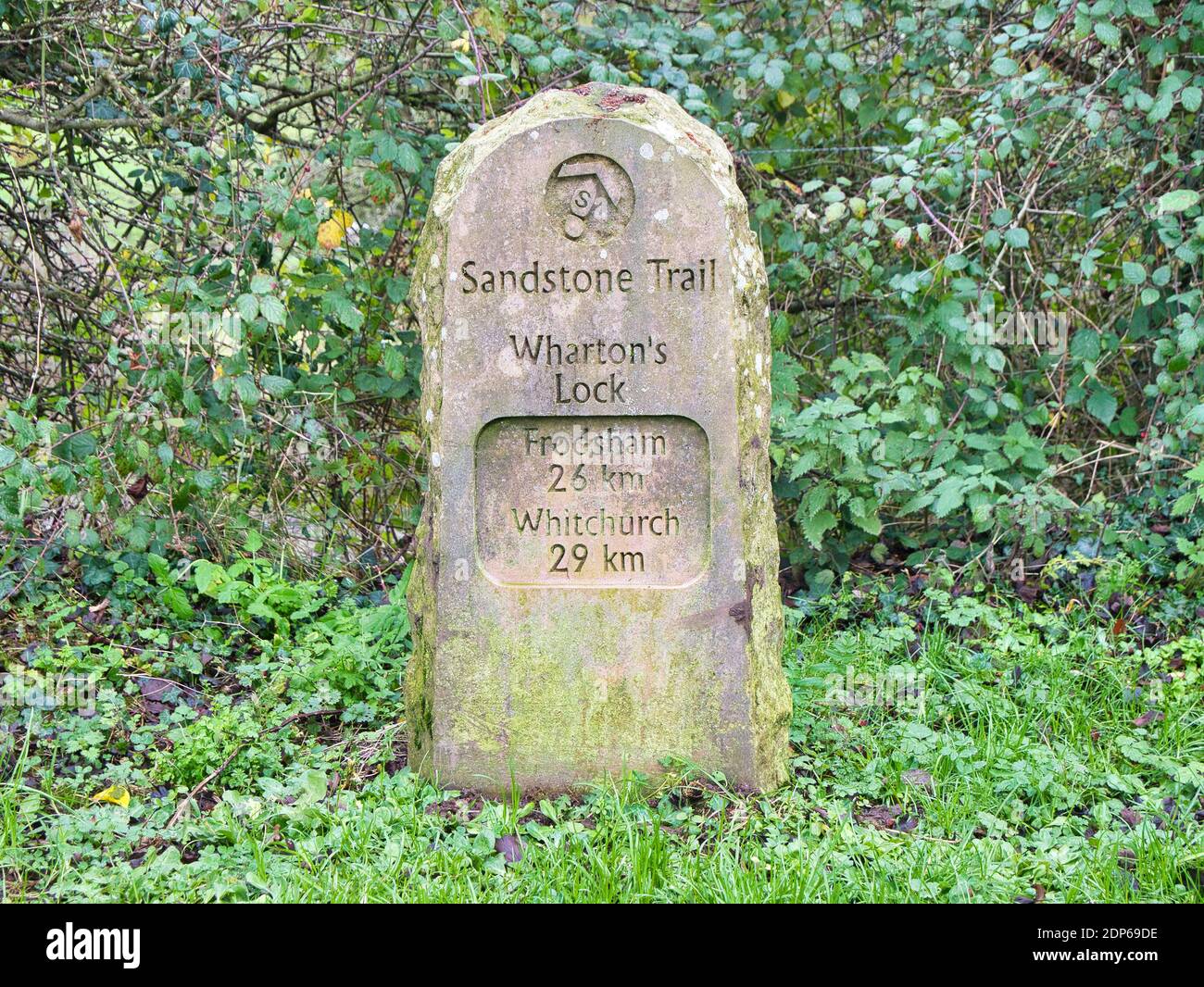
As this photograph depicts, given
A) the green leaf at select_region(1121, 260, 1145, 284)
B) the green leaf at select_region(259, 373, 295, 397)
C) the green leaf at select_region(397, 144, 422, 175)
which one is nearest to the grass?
the green leaf at select_region(259, 373, 295, 397)

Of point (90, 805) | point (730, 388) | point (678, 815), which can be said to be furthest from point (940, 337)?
point (90, 805)

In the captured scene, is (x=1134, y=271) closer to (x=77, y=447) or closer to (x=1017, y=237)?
(x=1017, y=237)

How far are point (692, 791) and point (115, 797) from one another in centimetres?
161

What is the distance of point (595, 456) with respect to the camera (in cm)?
335

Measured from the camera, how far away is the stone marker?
324 cm

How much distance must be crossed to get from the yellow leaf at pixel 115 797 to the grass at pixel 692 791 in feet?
0.16

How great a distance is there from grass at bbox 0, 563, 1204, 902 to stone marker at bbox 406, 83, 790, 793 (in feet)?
0.73

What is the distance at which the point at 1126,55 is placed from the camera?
4949 mm

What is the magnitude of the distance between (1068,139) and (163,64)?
3702 mm

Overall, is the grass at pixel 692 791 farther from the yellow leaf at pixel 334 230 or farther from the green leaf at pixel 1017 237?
the yellow leaf at pixel 334 230

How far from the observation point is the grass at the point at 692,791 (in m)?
2.91

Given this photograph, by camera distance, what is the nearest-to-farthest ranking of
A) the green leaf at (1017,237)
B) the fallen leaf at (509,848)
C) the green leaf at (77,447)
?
the fallen leaf at (509,848) < the green leaf at (77,447) < the green leaf at (1017,237)

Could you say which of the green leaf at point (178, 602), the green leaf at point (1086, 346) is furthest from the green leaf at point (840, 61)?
the green leaf at point (178, 602)

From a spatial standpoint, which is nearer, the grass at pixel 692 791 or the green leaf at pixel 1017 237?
the grass at pixel 692 791
